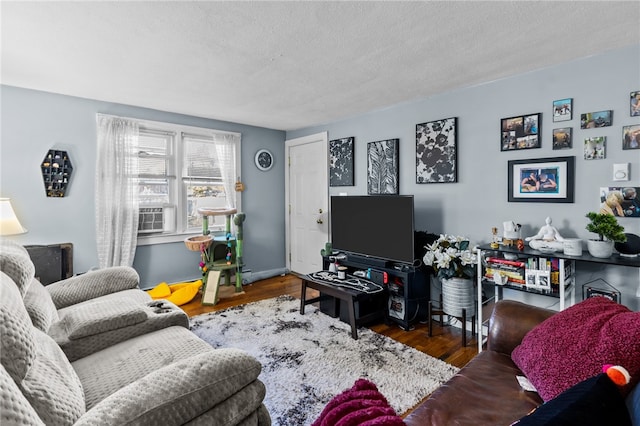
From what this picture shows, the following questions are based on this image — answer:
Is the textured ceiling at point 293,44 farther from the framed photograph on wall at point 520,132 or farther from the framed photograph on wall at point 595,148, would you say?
the framed photograph on wall at point 595,148

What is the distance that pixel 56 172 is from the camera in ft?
10.8

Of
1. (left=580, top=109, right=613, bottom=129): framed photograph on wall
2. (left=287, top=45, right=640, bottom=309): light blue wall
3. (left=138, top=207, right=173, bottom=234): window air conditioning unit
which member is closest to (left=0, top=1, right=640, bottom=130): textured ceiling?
(left=287, top=45, right=640, bottom=309): light blue wall

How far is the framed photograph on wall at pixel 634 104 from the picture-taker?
2145mm

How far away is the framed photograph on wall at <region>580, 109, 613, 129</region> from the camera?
2.25 metres

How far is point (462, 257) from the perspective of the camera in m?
2.70

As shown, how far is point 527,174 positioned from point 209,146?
12.1 ft

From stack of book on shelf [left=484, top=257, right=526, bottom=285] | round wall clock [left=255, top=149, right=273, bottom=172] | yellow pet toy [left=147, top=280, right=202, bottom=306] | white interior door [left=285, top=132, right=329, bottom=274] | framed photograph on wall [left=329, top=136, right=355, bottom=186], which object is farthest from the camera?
round wall clock [left=255, top=149, right=273, bottom=172]

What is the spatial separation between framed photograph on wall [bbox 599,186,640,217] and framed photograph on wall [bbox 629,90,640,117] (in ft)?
1.62

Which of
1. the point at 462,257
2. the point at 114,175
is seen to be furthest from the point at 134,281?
the point at 462,257

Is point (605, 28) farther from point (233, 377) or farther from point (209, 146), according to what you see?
point (209, 146)

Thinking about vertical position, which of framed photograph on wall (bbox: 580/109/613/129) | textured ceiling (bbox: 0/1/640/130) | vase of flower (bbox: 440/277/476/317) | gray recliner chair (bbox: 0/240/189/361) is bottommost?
vase of flower (bbox: 440/277/476/317)

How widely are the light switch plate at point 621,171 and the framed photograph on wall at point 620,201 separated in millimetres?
65

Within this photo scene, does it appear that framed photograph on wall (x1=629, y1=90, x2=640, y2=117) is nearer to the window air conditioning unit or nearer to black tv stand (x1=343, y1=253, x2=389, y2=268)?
black tv stand (x1=343, y1=253, x2=389, y2=268)

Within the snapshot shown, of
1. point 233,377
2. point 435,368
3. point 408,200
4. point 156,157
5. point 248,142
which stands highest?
point 248,142
